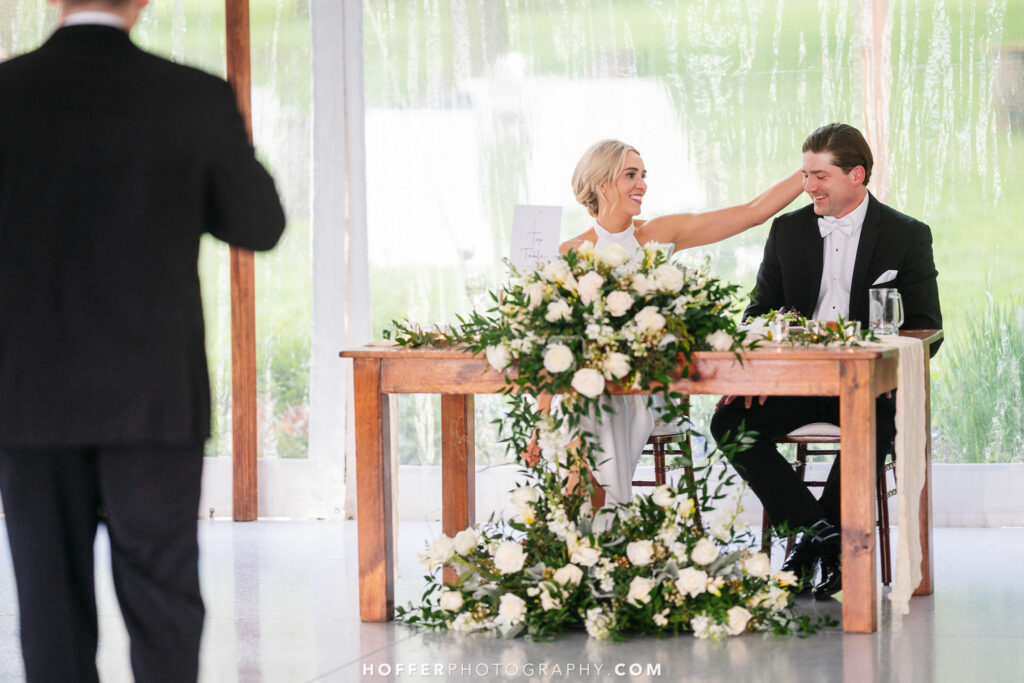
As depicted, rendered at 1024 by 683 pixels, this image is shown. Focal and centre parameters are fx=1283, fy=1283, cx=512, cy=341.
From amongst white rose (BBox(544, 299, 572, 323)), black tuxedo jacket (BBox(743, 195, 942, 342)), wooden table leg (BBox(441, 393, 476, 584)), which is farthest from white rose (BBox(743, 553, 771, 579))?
black tuxedo jacket (BBox(743, 195, 942, 342))

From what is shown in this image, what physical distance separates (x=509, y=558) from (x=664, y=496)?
1.52 feet

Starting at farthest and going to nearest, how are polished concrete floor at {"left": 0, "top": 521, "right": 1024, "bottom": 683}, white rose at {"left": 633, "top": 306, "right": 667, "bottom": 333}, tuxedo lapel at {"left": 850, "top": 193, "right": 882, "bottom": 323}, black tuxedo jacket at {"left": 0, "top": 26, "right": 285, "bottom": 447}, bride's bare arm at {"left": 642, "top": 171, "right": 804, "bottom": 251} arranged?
bride's bare arm at {"left": 642, "top": 171, "right": 804, "bottom": 251}
tuxedo lapel at {"left": 850, "top": 193, "right": 882, "bottom": 323}
white rose at {"left": 633, "top": 306, "right": 667, "bottom": 333}
polished concrete floor at {"left": 0, "top": 521, "right": 1024, "bottom": 683}
black tuxedo jacket at {"left": 0, "top": 26, "right": 285, "bottom": 447}

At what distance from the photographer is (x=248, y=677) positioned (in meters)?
3.25

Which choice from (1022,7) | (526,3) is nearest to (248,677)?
(526,3)

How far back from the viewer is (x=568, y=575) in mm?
3496

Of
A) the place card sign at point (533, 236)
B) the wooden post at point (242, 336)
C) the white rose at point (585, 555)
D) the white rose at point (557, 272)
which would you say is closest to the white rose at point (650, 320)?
the white rose at point (557, 272)

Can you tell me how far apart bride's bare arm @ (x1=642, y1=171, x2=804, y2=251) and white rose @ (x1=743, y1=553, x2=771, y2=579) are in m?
1.73

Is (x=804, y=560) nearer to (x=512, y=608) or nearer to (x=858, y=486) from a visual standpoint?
(x=858, y=486)

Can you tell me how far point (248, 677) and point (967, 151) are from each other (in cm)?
375

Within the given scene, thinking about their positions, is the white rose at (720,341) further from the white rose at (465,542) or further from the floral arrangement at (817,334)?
the white rose at (465,542)

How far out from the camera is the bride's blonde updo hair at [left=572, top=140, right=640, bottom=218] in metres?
4.84

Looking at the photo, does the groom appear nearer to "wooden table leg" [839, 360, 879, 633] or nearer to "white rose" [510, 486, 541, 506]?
"wooden table leg" [839, 360, 879, 633]

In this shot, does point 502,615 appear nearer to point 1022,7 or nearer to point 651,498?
point 651,498

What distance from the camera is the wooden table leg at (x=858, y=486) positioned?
11.3 feet
